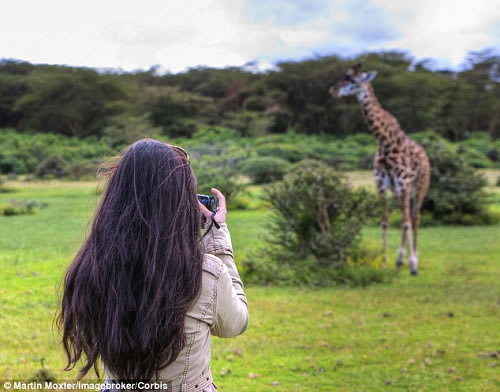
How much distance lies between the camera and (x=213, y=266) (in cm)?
182

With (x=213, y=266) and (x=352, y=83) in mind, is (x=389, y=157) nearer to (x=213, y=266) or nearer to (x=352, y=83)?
(x=352, y=83)

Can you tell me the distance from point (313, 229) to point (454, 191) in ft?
20.2

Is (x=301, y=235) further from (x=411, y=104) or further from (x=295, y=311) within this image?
(x=411, y=104)

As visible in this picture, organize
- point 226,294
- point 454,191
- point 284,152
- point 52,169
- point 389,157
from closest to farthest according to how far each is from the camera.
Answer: point 226,294
point 389,157
point 454,191
point 52,169
point 284,152

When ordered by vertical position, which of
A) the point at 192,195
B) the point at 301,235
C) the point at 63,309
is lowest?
the point at 301,235

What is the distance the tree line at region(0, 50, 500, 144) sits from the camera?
33.3 m

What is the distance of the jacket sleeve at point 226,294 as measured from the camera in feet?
6.05

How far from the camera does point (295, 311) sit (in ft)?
21.1

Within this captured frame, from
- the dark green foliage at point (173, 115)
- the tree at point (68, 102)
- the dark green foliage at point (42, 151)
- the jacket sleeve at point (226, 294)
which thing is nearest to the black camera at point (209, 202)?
the jacket sleeve at point (226, 294)

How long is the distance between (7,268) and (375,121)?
5757 mm

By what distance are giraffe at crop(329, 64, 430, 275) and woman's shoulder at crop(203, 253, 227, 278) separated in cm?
720

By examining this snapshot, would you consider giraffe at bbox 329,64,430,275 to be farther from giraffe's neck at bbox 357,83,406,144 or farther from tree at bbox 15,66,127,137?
tree at bbox 15,66,127,137

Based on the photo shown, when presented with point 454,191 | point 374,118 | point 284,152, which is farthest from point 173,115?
point 374,118

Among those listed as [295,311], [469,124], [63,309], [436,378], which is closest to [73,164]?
[295,311]
